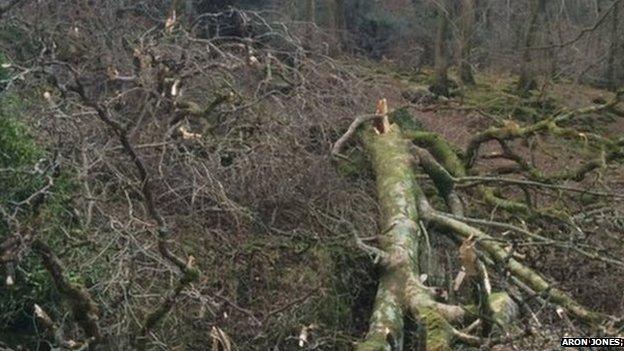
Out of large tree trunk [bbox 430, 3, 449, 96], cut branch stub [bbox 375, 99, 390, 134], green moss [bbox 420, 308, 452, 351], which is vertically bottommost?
large tree trunk [bbox 430, 3, 449, 96]

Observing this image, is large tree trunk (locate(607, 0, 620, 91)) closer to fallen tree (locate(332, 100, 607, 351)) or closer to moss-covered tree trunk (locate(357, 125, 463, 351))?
fallen tree (locate(332, 100, 607, 351))

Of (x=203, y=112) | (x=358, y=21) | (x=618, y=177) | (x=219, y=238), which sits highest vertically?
(x=203, y=112)

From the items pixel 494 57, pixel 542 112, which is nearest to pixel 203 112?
pixel 542 112

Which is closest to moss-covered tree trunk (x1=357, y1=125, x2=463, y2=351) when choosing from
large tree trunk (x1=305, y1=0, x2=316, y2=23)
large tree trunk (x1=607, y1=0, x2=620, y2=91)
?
large tree trunk (x1=607, y1=0, x2=620, y2=91)

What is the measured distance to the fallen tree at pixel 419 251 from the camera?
578cm

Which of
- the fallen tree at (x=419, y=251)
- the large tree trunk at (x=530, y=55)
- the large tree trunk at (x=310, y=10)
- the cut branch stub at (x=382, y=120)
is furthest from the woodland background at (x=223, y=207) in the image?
the large tree trunk at (x=530, y=55)

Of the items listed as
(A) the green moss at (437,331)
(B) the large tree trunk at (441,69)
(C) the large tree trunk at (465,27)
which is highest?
(A) the green moss at (437,331)

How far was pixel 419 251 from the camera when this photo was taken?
7.38 metres

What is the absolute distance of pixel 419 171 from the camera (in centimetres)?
905

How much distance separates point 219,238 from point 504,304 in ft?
8.81

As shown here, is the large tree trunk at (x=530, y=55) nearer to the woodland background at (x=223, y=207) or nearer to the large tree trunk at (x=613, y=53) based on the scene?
the large tree trunk at (x=613, y=53)

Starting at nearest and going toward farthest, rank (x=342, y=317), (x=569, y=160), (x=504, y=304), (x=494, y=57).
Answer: (x=504, y=304), (x=342, y=317), (x=569, y=160), (x=494, y=57)

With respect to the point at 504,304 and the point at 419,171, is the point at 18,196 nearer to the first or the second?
the point at 504,304

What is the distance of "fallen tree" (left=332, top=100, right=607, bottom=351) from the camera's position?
227 inches
